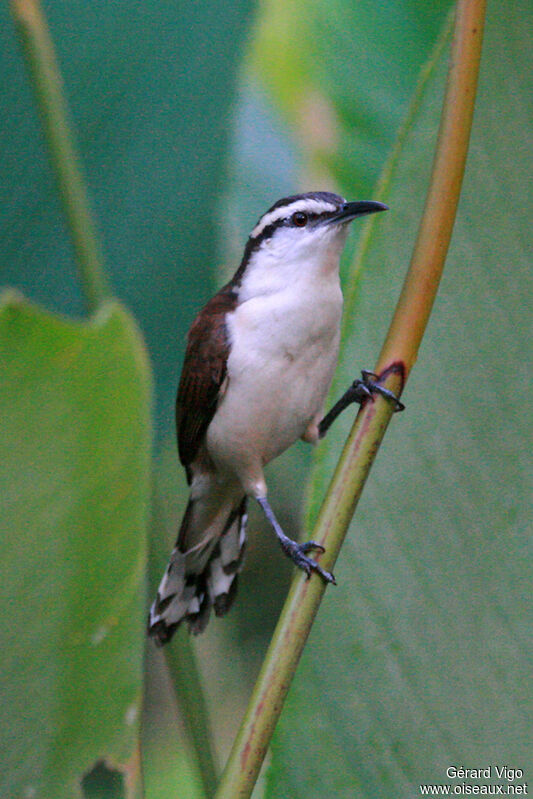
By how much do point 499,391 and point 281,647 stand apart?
48cm

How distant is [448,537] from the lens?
1.12 m

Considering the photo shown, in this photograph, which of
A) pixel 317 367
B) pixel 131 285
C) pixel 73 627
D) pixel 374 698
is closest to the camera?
pixel 73 627

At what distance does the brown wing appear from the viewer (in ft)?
5.50

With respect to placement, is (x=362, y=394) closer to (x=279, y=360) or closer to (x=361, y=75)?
(x=279, y=360)

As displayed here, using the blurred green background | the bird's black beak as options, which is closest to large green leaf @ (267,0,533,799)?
the blurred green background

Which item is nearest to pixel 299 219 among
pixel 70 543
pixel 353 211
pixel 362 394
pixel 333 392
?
pixel 353 211

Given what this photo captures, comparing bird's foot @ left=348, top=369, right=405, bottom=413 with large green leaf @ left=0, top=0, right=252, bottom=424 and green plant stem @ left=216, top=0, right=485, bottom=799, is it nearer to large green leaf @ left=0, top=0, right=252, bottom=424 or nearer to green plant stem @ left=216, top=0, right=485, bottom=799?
green plant stem @ left=216, top=0, right=485, bottom=799

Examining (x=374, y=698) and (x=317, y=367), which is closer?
(x=374, y=698)

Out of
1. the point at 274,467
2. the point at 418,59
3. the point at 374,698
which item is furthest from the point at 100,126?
the point at 374,698

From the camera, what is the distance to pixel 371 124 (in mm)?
2066

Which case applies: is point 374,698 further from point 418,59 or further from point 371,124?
point 418,59

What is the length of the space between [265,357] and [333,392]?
46 cm

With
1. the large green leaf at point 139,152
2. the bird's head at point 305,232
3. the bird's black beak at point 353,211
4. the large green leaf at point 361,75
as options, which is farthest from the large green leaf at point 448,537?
the large green leaf at point 139,152

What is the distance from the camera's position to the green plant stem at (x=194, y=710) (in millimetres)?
1145
